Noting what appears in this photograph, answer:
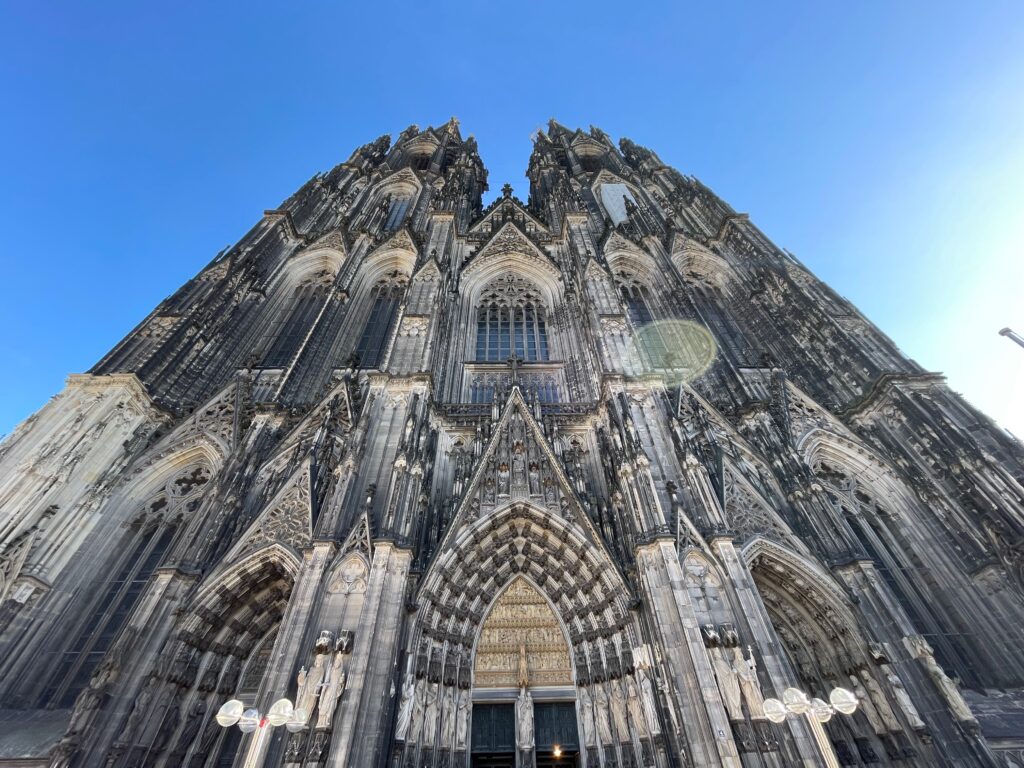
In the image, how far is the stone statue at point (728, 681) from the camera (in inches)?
305

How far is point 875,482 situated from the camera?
13078 millimetres

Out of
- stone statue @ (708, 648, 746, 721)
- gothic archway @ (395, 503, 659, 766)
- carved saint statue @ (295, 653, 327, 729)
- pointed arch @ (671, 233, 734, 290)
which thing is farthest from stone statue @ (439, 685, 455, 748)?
pointed arch @ (671, 233, 734, 290)

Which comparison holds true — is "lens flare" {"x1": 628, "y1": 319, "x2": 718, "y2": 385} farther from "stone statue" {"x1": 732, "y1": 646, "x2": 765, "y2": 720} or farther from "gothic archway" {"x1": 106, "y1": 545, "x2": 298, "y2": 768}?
"gothic archway" {"x1": 106, "y1": 545, "x2": 298, "y2": 768}

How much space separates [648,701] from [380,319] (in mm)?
15294

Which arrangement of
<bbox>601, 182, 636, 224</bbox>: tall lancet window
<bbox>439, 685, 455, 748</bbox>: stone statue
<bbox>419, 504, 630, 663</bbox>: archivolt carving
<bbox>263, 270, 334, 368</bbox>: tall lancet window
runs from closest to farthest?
1. <bbox>439, 685, 455, 748</bbox>: stone statue
2. <bbox>419, 504, 630, 663</bbox>: archivolt carving
3. <bbox>263, 270, 334, 368</bbox>: tall lancet window
4. <bbox>601, 182, 636, 224</bbox>: tall lancet window

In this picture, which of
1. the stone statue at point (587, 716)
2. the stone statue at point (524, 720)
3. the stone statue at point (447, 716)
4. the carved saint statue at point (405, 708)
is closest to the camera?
the carved saint statue at point (405, 708)

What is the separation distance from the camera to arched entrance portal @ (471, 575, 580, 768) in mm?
9703

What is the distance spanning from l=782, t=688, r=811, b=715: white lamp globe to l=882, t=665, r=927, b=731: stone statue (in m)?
3.92

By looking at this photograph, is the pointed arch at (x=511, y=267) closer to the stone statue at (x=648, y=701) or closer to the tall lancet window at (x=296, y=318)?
the tall lancet window at (x=296, y=318)

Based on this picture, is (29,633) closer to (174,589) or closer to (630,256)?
(174,589)

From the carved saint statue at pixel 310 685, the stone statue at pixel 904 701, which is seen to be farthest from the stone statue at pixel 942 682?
the carved saint statue at pixel 310 685

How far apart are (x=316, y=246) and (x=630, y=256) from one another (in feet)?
45.6

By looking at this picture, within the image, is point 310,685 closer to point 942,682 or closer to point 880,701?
point 880,701

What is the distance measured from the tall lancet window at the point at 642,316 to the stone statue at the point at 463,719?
10.9 meters
